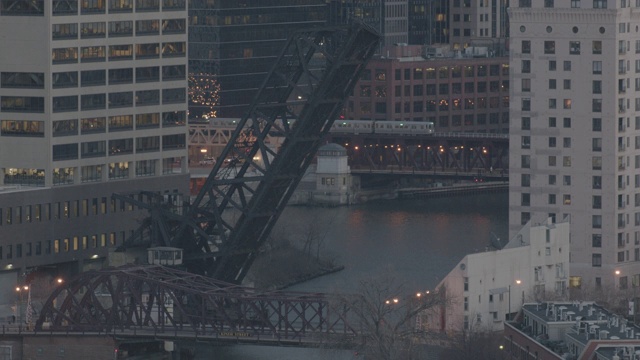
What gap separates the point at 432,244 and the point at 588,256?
1779 centimetres

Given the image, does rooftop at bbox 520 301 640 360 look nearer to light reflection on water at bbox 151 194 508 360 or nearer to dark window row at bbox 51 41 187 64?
light reflection on water at bbox 151 194 508 360

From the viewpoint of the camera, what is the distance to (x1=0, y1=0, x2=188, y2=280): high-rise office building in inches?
4456

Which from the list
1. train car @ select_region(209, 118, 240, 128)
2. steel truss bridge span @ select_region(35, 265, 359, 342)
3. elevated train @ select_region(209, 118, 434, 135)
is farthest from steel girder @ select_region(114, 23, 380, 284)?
elevated train @ select_region(209, 118, 434, 135)

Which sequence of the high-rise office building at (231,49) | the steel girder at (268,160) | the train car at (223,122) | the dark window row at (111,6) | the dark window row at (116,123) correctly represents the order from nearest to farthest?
the steel girder at (268,160), the dark window row at (111,6), the dark window row at (116,123), the train car at (223,122), the high-rise office building at (231,49)

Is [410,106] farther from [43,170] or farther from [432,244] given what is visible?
[43,170]

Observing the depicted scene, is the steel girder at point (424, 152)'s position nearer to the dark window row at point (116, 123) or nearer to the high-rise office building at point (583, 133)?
the dark window row at point (116, 123)

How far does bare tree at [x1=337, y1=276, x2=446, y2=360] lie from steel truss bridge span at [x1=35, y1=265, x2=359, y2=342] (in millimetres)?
881

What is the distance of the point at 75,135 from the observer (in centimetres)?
11506

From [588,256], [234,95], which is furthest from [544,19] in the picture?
[234,95]

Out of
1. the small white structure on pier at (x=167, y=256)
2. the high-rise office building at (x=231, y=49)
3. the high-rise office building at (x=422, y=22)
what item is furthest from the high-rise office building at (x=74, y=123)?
the high-rise office building at (x=422, y=22)

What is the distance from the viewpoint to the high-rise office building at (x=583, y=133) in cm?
11331

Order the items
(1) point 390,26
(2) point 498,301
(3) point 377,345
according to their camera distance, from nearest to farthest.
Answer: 1. (3) point 377,345
2. (2) point 498,301
3. (1) point 390,26

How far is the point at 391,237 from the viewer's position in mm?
133625

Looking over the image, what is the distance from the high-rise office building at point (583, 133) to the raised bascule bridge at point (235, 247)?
314 inches
